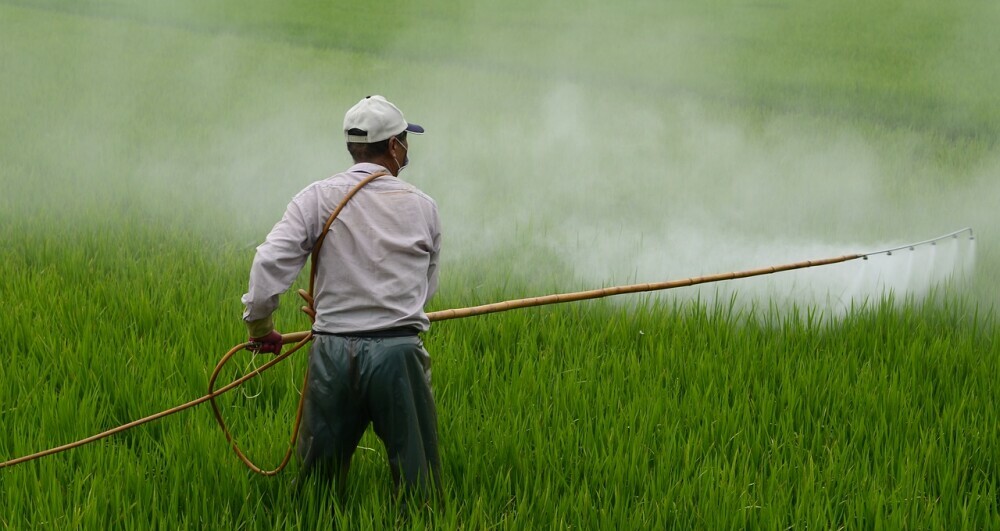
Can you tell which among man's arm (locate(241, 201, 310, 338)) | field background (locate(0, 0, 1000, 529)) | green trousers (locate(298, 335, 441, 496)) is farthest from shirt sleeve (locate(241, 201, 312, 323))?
field background (locate(0, 0, 1000, 529))

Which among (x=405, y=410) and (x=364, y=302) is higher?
(x=364, y=302)

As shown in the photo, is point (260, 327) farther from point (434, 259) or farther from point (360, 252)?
point (434, 259)

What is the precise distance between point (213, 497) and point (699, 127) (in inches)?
279

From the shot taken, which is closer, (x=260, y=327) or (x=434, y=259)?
(x=260, y=327)

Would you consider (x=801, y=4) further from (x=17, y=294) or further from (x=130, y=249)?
(x=17, y=294)

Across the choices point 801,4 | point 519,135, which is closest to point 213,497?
point 519,135

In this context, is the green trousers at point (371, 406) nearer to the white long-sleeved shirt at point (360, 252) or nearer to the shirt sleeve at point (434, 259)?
the white long-sleeved shirt at point (360, 252)

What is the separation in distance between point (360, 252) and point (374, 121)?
0.33 m

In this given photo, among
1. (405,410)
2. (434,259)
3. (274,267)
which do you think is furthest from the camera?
(434,259)

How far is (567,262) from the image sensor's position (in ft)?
17.7

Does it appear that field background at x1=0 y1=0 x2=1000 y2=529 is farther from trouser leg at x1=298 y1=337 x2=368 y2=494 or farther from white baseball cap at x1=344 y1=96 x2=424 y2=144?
white baseball cap at x1=344 y1=96 x2=424 y2=144

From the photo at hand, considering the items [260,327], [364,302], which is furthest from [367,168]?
[260,327]

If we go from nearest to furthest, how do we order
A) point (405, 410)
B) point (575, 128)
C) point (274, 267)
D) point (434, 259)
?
1. point (274, 267)
2. point (405, 410)
3. point (434, 259)
4. point (575, 128)

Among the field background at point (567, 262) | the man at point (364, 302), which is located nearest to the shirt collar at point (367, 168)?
the man at point (364, 302)
